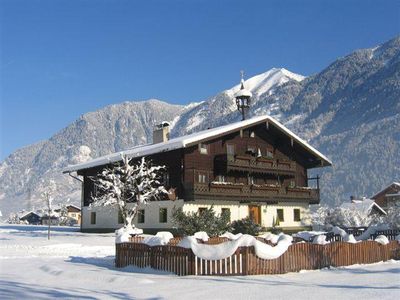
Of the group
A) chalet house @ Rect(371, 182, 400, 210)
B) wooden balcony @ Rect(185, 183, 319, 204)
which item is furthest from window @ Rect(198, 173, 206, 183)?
chalet house @ Rect(371, 182, 400, 210)

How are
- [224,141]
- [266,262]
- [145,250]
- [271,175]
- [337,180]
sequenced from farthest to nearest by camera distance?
[337,180]
[271,175]
[224,141]
[145,250]
[266,262]

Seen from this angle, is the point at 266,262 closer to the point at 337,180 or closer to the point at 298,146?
the point at 298,146

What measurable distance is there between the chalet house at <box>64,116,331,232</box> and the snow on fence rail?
709 inches

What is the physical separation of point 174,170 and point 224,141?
5.02 metres

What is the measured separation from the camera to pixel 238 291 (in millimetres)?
13492

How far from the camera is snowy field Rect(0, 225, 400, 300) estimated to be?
12.9 m

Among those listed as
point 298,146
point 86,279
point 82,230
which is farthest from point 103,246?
point 298,146

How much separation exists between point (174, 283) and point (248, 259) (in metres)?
2.70

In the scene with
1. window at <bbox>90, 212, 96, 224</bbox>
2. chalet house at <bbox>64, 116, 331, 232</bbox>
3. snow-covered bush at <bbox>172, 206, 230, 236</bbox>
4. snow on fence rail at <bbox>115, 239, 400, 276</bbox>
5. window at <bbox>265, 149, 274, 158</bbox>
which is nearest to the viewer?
snow on fence rail at <bbox>115, 239, 400, 276</bbox>

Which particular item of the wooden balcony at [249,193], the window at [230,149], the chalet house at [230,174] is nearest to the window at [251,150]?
the chalet house at [230,174]

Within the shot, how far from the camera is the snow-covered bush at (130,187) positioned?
111 ft

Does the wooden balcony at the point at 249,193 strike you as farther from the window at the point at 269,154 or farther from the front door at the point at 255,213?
the window at the point at 269,154

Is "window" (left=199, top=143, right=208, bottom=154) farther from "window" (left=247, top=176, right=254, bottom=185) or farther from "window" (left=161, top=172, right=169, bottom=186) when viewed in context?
"window" (left=247, top=176, right=254, bottom=185)

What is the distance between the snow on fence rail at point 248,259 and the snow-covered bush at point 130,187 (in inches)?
500
